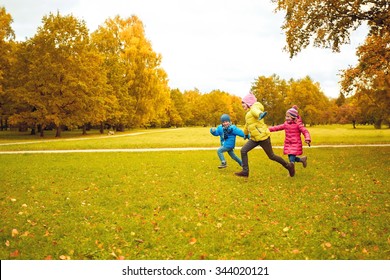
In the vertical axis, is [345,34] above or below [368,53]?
above

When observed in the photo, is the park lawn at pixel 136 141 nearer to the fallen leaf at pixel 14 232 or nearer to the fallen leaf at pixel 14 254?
the fallen leaf at pixel 14 232

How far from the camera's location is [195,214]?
6129 millimetres

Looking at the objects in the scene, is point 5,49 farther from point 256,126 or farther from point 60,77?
point 256,126

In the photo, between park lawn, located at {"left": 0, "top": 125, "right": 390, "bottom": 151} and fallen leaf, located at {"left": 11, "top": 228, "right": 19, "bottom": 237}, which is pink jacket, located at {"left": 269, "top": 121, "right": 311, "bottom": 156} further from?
park lawn, located at {"left": 0, "top": 125, "right": 390, "bottom": 151}

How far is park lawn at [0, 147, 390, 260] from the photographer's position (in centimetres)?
455

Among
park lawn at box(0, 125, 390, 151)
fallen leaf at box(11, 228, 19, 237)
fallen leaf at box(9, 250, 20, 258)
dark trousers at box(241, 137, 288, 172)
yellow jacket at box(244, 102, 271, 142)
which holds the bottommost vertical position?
fallen leaf at box(9, 250, 20, 258)

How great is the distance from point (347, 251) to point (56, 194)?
6624mm

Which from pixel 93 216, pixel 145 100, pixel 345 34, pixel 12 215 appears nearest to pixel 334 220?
pixel 93 216

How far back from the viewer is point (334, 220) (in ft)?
18.7

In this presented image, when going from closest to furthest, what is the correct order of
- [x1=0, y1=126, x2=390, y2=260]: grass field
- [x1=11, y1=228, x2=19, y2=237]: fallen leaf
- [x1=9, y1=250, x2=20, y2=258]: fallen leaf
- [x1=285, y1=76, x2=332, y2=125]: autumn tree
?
[x1=9, y1=250, x2=20, y2=258]: fallen leaf → [x1=0, y1=126, x2=390, y2=260]: grass field → [x1=11, y1=228, x2=19, y2=237]: fallen leaf → [x1=285, y1=76, x2=332, y2=125]: autumn tree

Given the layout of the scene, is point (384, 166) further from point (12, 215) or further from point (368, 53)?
point (12, 215)

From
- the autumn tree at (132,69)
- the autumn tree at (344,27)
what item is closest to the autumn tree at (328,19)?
the autumn tree at (344,27)

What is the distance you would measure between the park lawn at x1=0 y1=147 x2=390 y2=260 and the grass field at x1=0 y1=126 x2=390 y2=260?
18 millimetres

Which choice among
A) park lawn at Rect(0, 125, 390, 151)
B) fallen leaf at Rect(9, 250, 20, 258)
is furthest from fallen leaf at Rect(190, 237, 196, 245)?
park lawn at Rect(0, 125, 390, 151)
